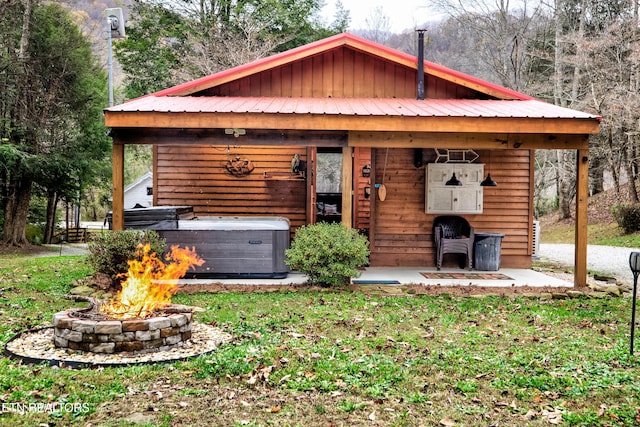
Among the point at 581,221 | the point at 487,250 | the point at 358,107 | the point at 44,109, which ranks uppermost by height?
the point at 44,109

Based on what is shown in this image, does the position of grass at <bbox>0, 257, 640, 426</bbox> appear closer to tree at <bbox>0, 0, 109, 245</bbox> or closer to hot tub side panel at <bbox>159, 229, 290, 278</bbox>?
hot tub side panel at <bbox>159, 229, 290, 278</bbox>

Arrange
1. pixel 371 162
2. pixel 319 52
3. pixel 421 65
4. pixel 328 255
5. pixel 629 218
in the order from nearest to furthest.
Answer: pixel 328 255 → pixel 421 65 → pixel 319 52 → pixel 371 162 → pixel 629 218

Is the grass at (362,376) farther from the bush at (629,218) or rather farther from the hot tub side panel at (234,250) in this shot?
the bush at (629,218)

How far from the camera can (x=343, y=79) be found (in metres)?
10.1

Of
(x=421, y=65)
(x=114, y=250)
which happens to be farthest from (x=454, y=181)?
(x=114, y=250)

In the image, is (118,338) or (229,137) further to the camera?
(229,137)

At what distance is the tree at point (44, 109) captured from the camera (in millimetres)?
Answer: 17734

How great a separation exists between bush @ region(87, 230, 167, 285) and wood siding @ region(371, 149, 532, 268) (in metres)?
4.46

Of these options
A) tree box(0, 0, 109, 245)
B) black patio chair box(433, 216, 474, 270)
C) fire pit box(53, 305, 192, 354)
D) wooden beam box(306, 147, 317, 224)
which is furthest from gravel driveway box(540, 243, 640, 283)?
tree box(0, 0, 109, 245)

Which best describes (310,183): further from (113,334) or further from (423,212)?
(113,334)

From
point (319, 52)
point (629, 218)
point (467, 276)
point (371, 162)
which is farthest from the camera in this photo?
point (629, 218)

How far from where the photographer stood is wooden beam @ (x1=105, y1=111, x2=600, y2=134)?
25.1 feet

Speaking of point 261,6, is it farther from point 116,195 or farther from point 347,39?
point 116,195

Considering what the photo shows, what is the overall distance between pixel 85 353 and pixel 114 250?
3.11 meters
